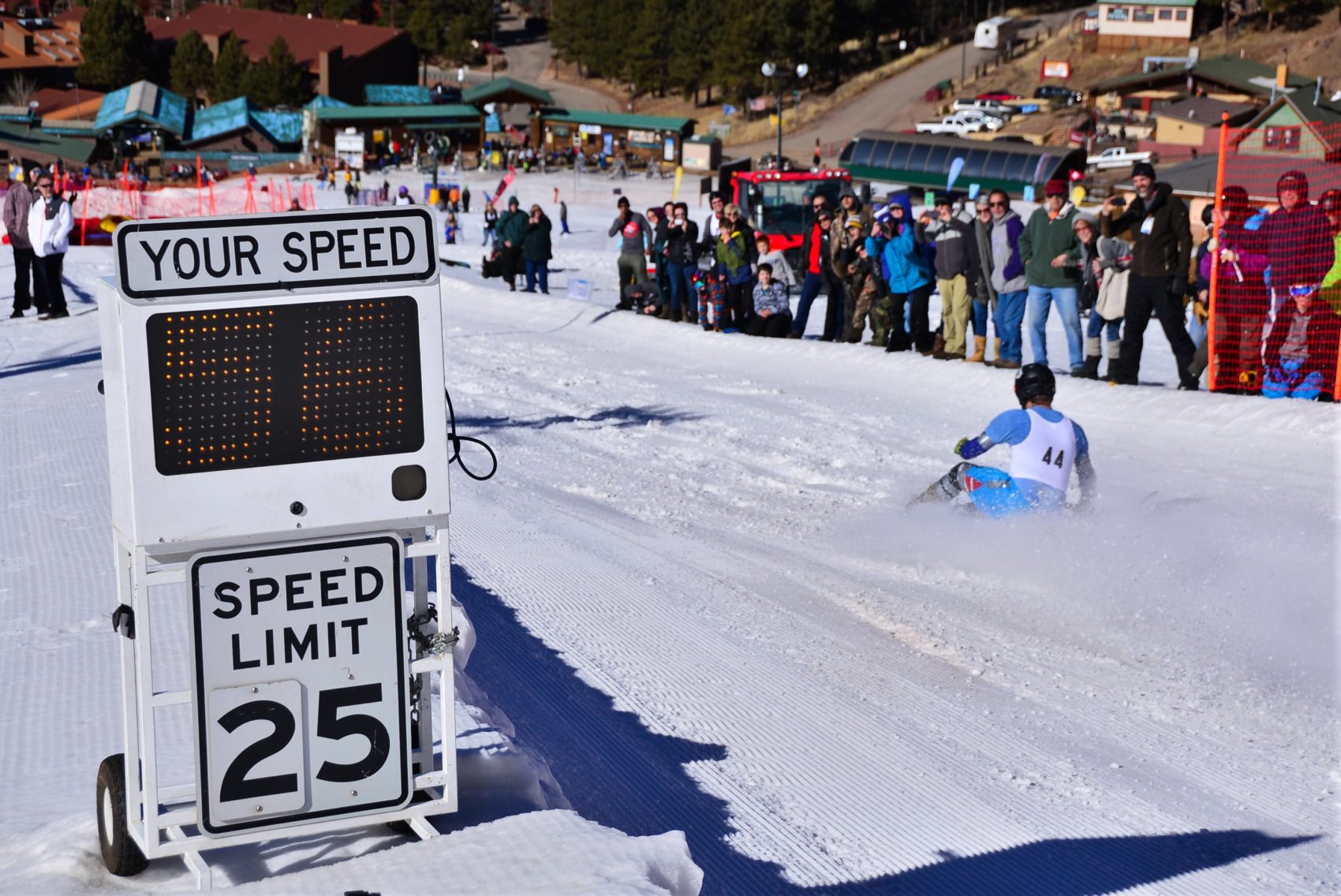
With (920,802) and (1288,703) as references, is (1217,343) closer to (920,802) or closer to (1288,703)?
(1288,703)

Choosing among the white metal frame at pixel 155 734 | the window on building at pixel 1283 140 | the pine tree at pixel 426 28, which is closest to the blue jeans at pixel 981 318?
the white metal frame at pixel 155 734

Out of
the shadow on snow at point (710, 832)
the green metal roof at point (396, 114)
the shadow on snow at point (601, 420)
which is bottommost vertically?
the shadow on snow at point (710, 832)

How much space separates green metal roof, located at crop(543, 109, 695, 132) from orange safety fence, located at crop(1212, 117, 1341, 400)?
52746mm

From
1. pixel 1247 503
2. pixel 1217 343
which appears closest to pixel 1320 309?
pixel 1217 343

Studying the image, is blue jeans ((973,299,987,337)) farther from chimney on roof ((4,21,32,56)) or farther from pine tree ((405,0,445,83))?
pine tree ((405,0,445,83))

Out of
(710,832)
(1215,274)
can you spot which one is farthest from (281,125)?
(710,832)

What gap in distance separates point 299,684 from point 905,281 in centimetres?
1136

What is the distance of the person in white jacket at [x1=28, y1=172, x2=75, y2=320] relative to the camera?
627 inches

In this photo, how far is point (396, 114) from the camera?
67.5 m

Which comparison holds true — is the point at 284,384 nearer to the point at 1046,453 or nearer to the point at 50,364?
the point at 1046,453

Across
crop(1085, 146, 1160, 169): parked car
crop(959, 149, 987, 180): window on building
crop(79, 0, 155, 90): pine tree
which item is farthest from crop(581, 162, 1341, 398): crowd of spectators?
crop(79, 0, 155, 90): pine tree

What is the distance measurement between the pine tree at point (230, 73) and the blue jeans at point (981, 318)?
79.3 metres

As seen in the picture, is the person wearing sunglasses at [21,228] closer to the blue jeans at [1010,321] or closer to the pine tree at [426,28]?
the blue jeans at [1010,321]

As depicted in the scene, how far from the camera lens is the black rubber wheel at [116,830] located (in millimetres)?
3779
